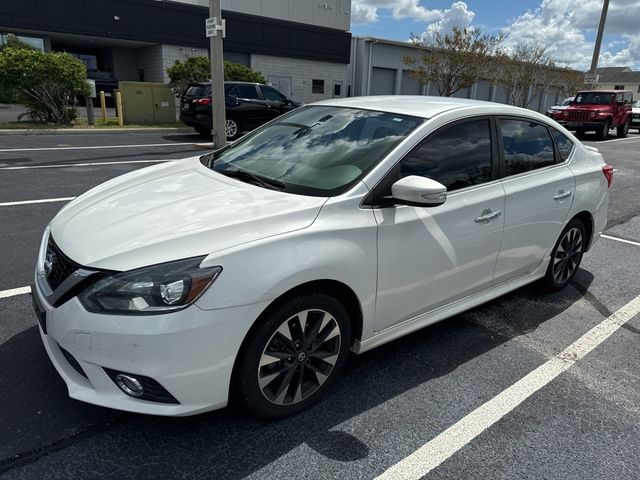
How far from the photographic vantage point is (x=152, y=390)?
2.23m

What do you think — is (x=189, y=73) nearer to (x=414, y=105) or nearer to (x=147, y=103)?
(x=147, y=103)

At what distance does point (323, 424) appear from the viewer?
2.63 m

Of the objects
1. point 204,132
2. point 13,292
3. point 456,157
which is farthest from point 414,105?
point 204,132

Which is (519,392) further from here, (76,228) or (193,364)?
(76,228)

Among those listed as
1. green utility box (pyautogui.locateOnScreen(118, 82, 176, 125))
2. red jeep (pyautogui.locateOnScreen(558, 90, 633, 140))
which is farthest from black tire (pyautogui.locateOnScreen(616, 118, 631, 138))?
green utility box (pyautogui.locateOnScreen(118, 82, 176, 125))

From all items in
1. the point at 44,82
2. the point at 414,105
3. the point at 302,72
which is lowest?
the point at 44,82

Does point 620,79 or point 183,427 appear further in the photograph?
point 620,79

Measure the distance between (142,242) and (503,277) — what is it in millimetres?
A: 2593

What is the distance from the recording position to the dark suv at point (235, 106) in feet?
49.2

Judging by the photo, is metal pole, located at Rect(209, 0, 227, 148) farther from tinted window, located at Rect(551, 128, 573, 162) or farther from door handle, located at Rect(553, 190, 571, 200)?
door handle, located at Rect(553, 190, 571, 200)

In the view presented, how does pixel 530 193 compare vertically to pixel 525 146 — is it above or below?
below

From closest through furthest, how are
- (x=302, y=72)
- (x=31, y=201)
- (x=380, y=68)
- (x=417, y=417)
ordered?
1. (x=417, y=417)
2. (x=31, y=201)
3. (x=302, y=72)
4. (x=380, y=68)

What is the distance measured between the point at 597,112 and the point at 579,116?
667mm

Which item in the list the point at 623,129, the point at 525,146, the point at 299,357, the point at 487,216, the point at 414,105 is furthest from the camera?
the point at 623,129
